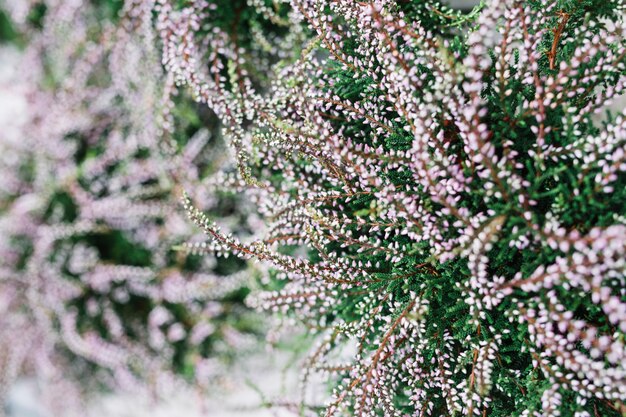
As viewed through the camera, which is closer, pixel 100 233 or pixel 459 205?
pixel 459 205

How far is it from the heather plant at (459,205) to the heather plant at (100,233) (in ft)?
1.57

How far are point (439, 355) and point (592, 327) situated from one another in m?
0.20

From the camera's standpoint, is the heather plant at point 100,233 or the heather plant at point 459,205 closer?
the heather plant at point 459,205

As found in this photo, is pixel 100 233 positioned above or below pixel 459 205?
above

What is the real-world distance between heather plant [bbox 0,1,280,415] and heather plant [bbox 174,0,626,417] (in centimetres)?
48

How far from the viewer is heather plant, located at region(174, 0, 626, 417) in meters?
0.62

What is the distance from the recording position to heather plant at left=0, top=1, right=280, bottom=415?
1.29 meters

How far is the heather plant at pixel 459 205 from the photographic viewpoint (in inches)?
24.3

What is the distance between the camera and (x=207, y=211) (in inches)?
51.1

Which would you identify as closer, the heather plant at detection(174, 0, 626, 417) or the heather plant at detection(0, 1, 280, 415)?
the heather plant at detection(174, 0, 626, 417)

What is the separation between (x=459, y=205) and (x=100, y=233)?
1041mm

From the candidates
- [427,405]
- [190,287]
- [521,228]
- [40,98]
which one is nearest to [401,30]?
[521,228]

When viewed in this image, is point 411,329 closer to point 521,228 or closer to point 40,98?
point 521,228

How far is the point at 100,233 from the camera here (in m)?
1.42
